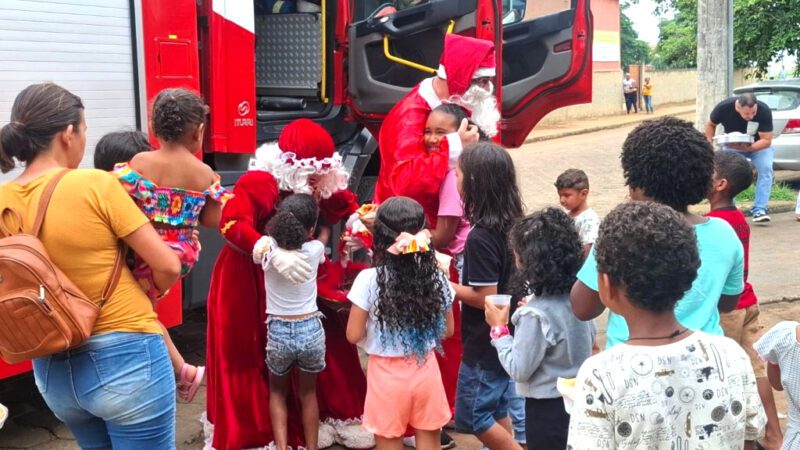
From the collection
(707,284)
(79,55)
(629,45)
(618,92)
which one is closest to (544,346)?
(707,284)

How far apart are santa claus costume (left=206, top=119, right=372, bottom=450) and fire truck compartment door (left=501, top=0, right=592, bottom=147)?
2749 millimetres

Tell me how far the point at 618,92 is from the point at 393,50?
23.9 metres

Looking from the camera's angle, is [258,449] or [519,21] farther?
[519,21]

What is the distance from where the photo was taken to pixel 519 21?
7250mm

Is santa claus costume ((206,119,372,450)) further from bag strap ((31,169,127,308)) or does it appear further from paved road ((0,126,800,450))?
bag strap ((31,169,127,308))

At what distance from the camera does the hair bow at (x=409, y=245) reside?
3283 millimetres

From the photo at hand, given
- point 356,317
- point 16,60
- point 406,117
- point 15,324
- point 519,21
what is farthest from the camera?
point 519,21

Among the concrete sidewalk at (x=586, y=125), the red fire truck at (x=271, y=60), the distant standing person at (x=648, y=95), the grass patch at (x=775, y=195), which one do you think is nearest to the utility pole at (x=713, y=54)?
the grass patch at (x=775, y=195)

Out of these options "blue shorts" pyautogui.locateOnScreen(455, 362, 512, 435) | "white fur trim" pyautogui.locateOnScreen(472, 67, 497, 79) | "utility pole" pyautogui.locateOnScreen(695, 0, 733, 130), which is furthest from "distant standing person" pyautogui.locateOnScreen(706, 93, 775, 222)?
"blue shorts" pyautogui.locateOnScreen(455, 362, 512, 435)

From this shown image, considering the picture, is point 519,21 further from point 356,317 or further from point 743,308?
point 356,317

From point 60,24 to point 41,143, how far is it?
1762mm

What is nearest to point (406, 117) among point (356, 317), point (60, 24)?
point (356, 317)

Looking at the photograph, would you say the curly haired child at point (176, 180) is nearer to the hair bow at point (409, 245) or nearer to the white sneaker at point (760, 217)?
the hair bow at point (409, 245)

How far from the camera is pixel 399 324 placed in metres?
3.37
